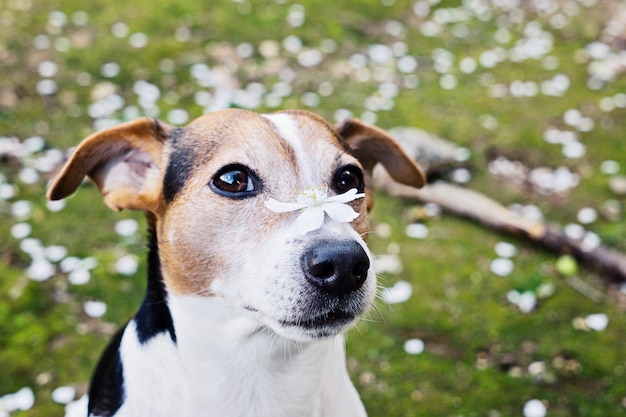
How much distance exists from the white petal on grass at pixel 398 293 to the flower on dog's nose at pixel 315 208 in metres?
2.40

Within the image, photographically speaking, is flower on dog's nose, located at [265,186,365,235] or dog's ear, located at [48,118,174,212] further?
dog's ear, located at [48,118,174,212]

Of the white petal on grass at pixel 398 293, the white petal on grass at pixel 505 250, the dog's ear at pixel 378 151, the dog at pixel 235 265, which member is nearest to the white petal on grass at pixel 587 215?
the white petal on grass at pixel 505 250

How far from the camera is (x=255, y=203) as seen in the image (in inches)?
106

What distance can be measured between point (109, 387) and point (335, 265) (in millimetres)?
1283

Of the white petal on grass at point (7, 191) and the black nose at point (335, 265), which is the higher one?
the black nose at point (335, 265)

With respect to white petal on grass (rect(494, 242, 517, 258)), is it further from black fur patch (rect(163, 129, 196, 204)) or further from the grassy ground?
black fur patch (rect(163, 129, 196, 204))

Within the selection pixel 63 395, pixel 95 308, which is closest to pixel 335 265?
pixel 63 395

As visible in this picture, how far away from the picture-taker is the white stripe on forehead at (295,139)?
2.81 meters

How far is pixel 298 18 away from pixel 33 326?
18.0 ft

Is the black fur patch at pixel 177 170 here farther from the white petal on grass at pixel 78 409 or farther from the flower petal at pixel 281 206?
the white petal on grass at pixel 78 409

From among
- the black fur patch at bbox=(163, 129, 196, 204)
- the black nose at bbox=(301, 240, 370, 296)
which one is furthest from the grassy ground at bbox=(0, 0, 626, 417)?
the black nose at bbox=(301, 240, 370, 296)

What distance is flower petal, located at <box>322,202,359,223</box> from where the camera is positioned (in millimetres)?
2385

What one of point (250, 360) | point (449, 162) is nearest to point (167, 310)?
point (250, 360)

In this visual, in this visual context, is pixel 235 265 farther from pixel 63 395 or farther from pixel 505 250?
pixel 505 250
